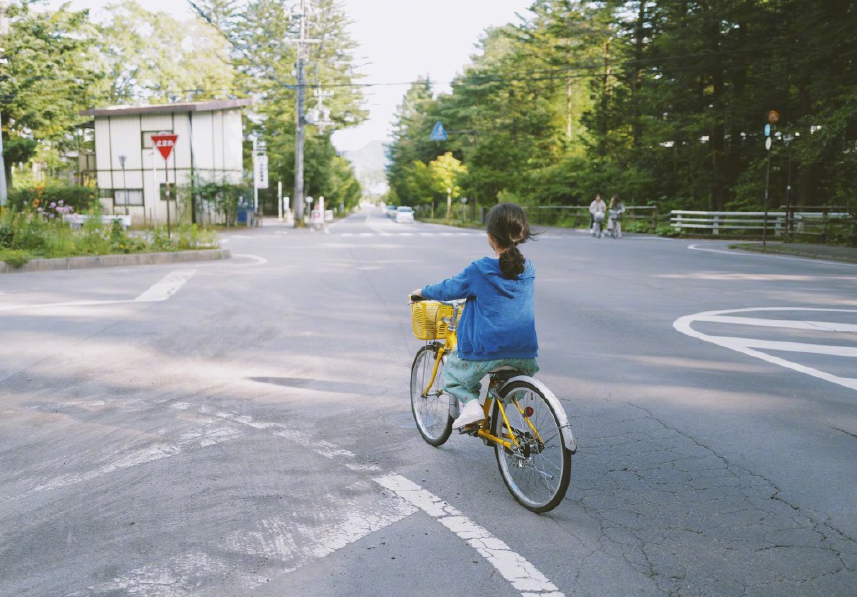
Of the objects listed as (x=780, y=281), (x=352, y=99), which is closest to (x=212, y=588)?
(x=780, y=281)

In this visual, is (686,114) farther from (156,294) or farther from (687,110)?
(156,294)

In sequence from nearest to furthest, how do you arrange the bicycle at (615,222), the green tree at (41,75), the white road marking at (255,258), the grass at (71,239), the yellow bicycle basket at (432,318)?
the yellow bicycle basket at (432,318)
the grass at (71,239)
the white road marking at (255,258)
the bicycle at (615,222)
the green tree at (41,75)

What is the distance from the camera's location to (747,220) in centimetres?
2908

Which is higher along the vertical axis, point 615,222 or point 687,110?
point 687,110

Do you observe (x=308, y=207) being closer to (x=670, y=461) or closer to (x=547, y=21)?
(x=547, y=21)

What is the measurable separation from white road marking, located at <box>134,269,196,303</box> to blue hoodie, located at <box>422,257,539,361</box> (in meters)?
8.60

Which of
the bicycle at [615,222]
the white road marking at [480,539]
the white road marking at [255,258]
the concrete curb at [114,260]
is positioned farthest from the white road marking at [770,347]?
the bicycle at [615,222]

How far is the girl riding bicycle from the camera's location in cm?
404

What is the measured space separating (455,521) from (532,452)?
550 mm

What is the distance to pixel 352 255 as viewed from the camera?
20.7 m

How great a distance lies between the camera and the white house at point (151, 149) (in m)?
41.3

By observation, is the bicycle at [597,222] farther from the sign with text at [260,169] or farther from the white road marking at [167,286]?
the sign with text at [260,169]

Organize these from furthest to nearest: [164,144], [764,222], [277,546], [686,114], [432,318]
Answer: [686,114], [764,222], [164,144], [432,318], [277,546]

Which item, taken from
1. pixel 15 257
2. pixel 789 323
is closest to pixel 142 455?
pixel 789 323
